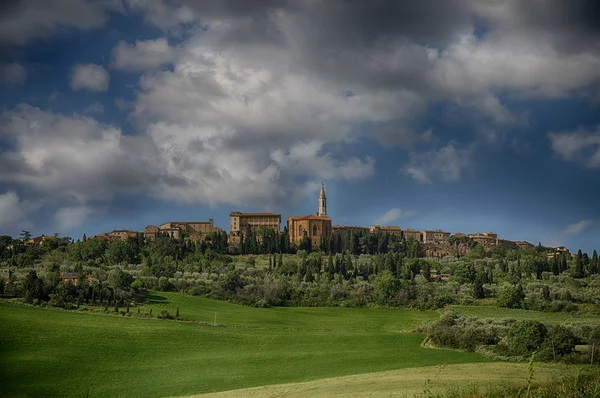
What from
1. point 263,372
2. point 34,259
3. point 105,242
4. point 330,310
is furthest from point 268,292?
point 105,242

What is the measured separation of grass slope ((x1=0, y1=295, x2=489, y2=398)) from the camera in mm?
26875

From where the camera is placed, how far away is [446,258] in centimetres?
7938

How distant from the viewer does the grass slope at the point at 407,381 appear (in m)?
21.2

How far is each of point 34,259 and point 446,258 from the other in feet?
166

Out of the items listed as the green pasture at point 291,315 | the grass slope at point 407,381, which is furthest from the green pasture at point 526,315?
the grass slope at point 407,381

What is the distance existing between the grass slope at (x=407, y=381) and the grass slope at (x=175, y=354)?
6.11 ft

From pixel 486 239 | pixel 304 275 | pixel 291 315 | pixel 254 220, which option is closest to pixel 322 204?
pixel 254 220

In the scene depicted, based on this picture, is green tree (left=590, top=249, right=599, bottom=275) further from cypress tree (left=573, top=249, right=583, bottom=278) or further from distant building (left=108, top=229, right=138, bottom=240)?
distant building (left=108, top=229, right=138, bottom=240)

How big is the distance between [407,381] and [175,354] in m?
14.4

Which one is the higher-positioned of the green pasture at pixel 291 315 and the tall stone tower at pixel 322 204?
the tall stone tower at pixel 322 204

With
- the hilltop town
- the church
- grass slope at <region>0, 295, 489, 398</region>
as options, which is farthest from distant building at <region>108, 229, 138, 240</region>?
grass slope at <region>0, 295, 489, 398</region>

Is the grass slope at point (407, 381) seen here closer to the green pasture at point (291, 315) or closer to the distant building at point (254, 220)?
the green pasture at point (291, 315)

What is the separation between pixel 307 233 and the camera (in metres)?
93.0

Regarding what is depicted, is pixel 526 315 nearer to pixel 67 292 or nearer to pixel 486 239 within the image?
pixel 67 292
